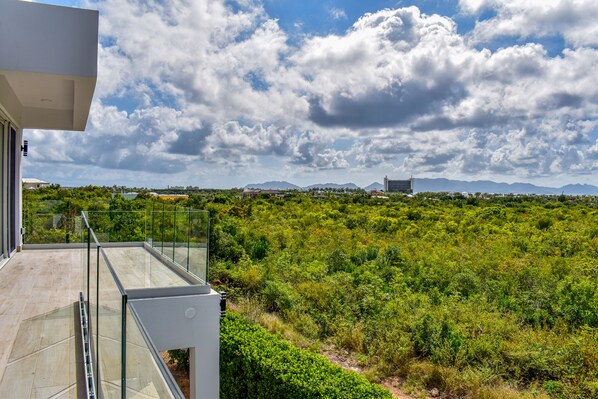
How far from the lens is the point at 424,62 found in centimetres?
1636

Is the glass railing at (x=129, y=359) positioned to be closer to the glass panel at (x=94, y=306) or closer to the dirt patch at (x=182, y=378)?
the glass panel at (x=94, y=306)

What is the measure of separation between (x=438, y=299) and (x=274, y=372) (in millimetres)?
6844

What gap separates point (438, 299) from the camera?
479 inches

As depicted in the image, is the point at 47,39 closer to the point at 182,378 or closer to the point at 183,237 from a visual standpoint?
the point at 183,237

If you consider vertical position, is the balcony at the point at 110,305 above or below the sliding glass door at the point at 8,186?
below

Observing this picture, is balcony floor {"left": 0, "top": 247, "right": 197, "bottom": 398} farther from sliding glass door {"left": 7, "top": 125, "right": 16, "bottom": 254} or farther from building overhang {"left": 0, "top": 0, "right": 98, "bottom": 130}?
building overhang {"left": 0, "top": 0, "right": 98, "bottom": 130}

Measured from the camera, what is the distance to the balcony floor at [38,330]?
3.74 m

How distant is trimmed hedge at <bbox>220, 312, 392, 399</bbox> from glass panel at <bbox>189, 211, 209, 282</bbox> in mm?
1548

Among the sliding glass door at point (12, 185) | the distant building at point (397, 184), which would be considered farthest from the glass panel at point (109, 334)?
the distant building at point (397, 184)

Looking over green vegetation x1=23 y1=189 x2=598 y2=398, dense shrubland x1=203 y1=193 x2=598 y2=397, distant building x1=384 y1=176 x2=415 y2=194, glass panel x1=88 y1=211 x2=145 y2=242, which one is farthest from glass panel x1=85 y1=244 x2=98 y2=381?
distant building x1=384 y1=176 x2=415 y2=194

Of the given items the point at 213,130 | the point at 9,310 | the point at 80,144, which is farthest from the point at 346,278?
the point at 213,130

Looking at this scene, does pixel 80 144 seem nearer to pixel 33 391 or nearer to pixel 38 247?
pixel 38 247

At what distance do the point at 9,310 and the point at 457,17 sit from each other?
54.2 ft

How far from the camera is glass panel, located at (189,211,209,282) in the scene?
7555mm
